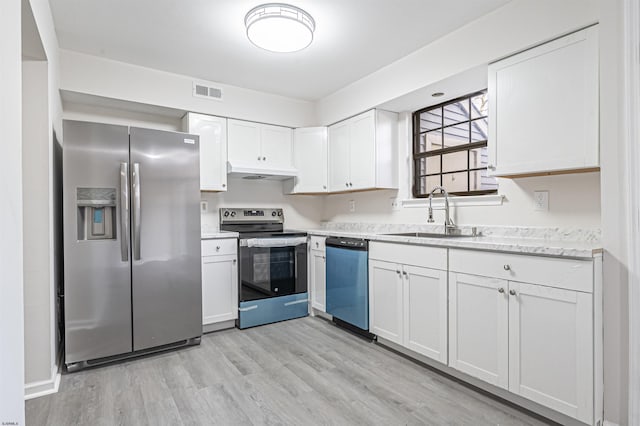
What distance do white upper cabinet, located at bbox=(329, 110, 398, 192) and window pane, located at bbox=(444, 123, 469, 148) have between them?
523 mm

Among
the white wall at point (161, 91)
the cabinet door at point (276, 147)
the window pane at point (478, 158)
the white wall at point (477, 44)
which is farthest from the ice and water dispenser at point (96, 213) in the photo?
the window pane at point (478, 158)

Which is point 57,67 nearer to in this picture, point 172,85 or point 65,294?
point 172,85

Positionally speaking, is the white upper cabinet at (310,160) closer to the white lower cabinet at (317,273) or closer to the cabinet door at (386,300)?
the white lower cabinet at (317,273)

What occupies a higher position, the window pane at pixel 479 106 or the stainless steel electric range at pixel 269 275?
the window pane at pixel 479 106

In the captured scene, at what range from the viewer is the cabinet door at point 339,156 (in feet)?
12.4

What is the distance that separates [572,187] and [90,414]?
10.5ft

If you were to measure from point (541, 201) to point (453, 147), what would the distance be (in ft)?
3.18

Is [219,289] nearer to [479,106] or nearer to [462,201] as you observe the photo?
[462,201]

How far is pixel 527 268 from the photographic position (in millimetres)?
1901

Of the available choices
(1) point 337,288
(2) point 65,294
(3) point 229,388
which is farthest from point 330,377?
(2) point 65,294

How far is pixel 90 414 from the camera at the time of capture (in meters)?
1.98

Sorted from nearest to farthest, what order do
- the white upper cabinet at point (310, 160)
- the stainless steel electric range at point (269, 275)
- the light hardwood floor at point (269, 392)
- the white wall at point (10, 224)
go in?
the white wall at point (10, 224)
the light hardwood floor at point (269, 392)
the stainless steel electric range at point (269, 275)
the white upper cabinet at point (310, 160)

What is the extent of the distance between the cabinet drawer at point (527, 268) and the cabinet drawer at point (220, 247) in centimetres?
203

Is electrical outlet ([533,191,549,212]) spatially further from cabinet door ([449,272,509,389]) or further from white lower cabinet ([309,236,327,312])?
white lower cabinet ([309,236,327,312])
